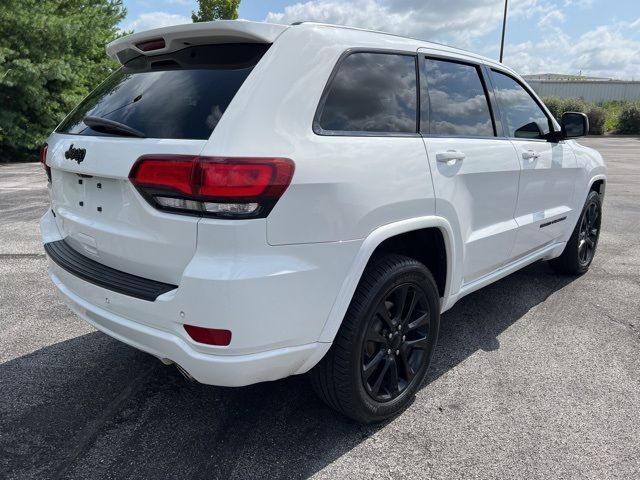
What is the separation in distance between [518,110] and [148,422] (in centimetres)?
314

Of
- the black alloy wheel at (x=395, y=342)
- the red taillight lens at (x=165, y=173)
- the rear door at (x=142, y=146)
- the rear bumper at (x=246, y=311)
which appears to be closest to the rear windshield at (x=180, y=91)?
the rear door at (x=142, y=146)

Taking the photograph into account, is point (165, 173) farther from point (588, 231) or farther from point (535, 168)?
point (588, 231)

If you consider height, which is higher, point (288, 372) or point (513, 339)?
point (288, 372)

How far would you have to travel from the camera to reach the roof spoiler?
84.0 inches

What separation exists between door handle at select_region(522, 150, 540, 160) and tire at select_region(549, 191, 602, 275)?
1.31 metres

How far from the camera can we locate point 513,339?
3609 mm

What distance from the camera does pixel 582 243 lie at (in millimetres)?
4867

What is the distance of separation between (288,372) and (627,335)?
9.04 ft

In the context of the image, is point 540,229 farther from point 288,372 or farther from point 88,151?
point 88,151

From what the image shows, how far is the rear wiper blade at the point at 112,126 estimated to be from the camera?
2.17 meters

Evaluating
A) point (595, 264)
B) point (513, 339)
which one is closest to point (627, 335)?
point (513, 339)

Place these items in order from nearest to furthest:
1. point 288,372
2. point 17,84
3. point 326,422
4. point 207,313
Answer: point 207,313
point 288,372
point 326,422
point 17,84

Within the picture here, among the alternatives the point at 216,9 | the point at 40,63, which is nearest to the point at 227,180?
the point at 40,63

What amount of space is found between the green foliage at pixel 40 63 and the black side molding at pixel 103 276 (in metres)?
13.6
